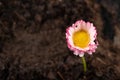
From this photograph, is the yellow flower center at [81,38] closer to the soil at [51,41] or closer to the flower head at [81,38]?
the flower head at [81,38]

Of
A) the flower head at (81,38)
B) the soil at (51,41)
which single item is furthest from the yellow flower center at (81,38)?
the soil at (51,41)

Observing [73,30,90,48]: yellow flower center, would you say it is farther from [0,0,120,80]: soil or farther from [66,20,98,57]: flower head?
[0,0,120,80]: soil

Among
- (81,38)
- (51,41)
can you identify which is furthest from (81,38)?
(51,41)

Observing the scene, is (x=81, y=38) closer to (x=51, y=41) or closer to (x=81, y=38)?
(x=81, y=38)

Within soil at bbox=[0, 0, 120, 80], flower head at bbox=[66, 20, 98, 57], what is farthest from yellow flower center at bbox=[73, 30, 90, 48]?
soil at bbox=[0, 0, 120, 80]

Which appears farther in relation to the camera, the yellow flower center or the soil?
the soil

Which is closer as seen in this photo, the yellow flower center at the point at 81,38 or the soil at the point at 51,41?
the yellow flower center at the point at 81,38

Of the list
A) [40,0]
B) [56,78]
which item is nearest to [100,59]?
[56,78]
